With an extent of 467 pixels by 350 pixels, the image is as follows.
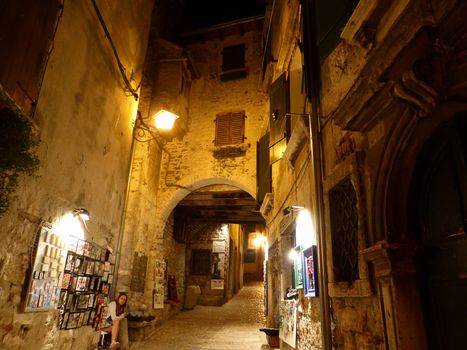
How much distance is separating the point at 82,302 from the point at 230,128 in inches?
282

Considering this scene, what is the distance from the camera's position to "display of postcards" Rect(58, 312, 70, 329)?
448 cm

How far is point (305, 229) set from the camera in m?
4.57

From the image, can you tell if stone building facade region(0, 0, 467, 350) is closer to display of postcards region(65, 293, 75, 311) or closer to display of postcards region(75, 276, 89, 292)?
display of postcards region(65, 293, 75, 311)

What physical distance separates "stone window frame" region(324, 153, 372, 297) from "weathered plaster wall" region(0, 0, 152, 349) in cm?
340

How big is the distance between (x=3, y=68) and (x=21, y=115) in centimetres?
45

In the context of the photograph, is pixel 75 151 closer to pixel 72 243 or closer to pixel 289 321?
pixel 72 243

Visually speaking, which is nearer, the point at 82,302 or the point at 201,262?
the point at 82,302

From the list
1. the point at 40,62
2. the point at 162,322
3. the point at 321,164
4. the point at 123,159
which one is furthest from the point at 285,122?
the point at 162,322

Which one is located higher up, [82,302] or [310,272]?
[310,272]

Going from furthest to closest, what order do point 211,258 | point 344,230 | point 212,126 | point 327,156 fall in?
1. point 211,258
2. point 212,126
3. point 327,156
4. point 344,230

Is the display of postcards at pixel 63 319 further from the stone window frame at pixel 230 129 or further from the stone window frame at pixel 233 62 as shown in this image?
the stone window frame at pixel 233 62

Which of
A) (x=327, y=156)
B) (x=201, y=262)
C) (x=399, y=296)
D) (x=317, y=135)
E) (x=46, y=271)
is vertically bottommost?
(x=399, y=296)

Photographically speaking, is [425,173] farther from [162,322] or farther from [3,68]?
[162,322]

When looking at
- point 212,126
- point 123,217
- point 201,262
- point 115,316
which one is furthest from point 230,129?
point 201,262
